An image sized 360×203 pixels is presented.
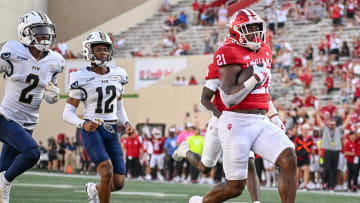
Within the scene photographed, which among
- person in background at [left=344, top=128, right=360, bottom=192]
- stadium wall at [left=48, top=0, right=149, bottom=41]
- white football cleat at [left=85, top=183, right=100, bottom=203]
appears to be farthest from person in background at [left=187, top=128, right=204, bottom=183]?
stadium wall at [left=48, top=0, right=149, bottom=41]

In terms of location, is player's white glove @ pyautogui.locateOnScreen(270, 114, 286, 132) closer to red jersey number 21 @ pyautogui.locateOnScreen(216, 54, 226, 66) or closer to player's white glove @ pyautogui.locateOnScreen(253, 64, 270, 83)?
player's white glove @ pyautogui.locateOnScreen(253, 64, 270, 83)

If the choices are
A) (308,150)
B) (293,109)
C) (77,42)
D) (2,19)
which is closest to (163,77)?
(77,42)

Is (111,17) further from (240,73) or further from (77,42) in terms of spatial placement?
(240,73)

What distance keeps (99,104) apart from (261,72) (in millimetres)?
2031

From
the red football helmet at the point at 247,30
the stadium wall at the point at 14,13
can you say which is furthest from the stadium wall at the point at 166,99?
the red football helmet at the point at 247,30

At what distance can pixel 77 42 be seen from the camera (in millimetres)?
28938

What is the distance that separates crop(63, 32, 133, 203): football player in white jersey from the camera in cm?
766

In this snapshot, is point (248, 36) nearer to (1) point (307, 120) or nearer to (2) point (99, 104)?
(2) point (99, 104)

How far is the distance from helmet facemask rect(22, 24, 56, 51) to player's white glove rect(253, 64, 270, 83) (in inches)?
89.2

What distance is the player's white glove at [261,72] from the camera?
6.36 m

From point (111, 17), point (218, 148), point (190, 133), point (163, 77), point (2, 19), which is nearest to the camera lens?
point (218, 148)

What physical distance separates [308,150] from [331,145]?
517mm

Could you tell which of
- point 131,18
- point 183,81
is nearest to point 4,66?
point 183,81

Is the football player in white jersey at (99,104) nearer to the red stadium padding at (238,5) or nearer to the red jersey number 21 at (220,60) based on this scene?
the red jersey number 21 at (220,60)
